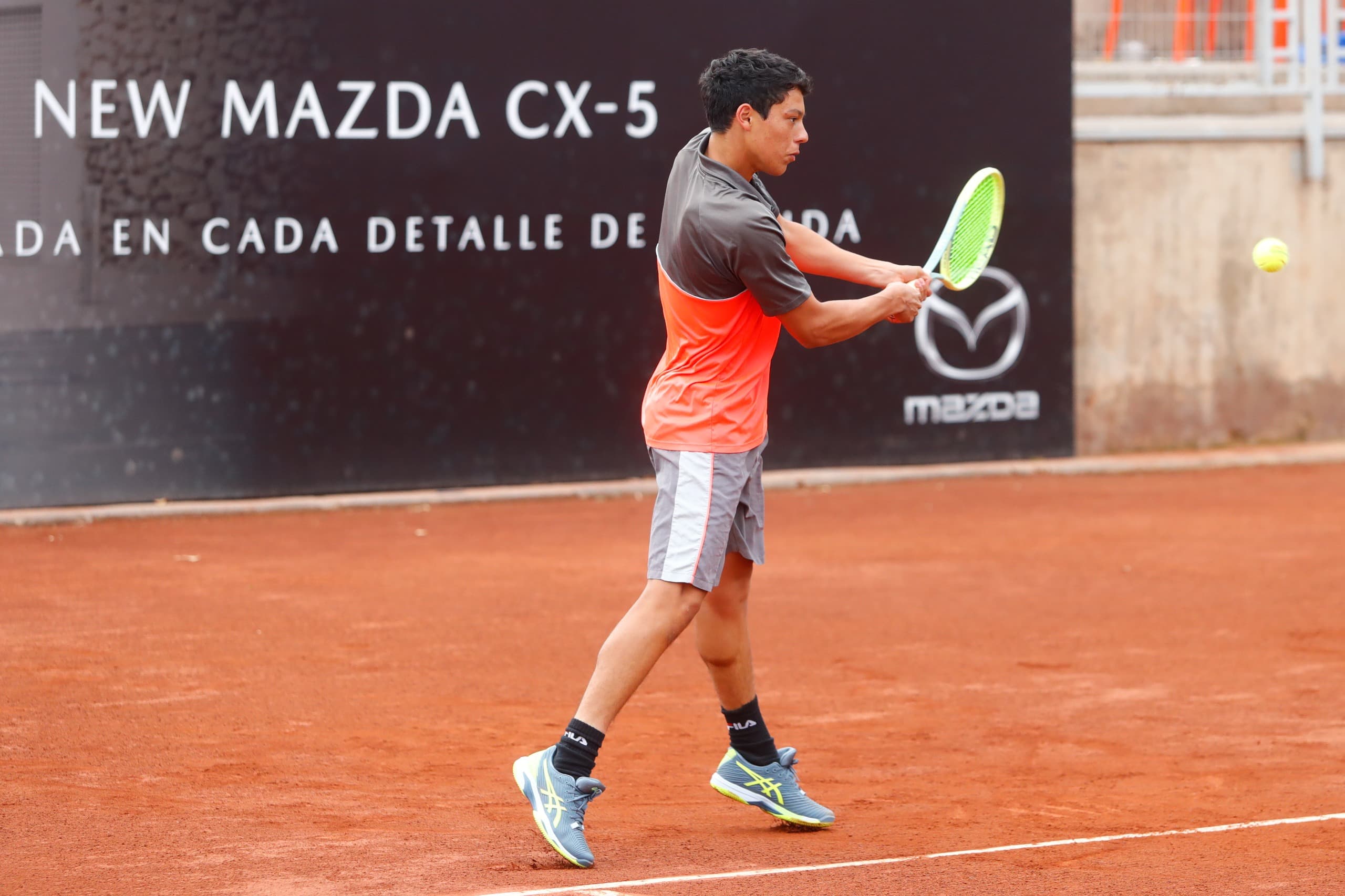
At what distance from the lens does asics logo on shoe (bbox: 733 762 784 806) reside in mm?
4613

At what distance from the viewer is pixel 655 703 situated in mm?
6207

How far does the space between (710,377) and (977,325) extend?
8.50 metres

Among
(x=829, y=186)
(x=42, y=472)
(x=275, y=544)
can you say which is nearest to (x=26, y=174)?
(x=42, y=472)

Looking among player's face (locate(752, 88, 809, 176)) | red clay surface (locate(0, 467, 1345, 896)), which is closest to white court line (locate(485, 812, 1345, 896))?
red clay surface (locate(0, 467, 1345, 896))

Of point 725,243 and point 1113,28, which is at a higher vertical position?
point 1113,28

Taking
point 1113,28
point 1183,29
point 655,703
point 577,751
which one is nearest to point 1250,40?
point 1183,29

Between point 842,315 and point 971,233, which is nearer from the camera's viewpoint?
point 842,315

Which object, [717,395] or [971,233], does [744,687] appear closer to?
[717,395]

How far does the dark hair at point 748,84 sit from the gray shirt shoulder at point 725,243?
0.41 ft

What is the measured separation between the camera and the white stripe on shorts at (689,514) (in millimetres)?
4359

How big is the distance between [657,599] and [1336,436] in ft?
36.2

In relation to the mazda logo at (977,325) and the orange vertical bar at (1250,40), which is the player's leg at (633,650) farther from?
the orange vertical bar at (1250,40)

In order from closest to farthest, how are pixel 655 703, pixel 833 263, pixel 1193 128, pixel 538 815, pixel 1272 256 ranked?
pixel 538 815, pixel 833 263, pixel 655 703, pixel 1272 256, pixel 1193 128

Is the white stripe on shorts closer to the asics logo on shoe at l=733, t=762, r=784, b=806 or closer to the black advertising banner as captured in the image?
the asics logo on shoe at l=733, t=762, r=784, b=806
